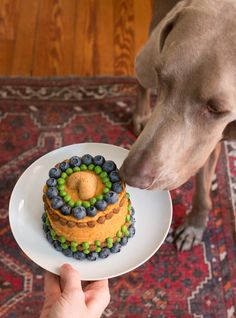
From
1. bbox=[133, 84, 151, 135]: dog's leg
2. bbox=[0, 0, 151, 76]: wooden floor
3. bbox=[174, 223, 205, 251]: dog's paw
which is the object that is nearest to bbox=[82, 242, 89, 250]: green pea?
bbox=[174, 223, 205, 251]: dog's paw

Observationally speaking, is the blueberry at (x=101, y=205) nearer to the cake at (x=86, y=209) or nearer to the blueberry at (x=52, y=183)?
the cake at (x=86, y=209)

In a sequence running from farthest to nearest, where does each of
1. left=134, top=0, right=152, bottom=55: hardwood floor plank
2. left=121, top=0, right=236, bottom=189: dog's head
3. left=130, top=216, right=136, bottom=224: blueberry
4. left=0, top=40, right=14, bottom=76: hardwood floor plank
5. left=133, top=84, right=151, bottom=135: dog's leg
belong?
left=134, top=0, right=152, bottom=55: hardwood floor plank, left=0, top=40, right=14, bottom=76: hardwood floor plank, left=133, top=84, right=151, bottom=135: dog's leg, left=130, top=216, right=136, bottom=224: blueberry, left=121, top=0, right=236, bottom=189: dog's head

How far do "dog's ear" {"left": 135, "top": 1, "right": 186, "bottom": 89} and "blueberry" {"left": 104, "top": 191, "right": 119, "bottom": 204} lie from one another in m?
0.35

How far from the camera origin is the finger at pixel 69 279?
3.79 feet

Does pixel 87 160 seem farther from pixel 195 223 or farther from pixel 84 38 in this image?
pixel 84 38

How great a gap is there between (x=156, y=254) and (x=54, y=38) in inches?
46.1

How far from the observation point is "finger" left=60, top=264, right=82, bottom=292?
1154 mm

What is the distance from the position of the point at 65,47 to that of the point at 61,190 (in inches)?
49.2

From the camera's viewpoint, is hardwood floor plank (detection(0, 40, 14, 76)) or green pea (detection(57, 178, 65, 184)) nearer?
green pea (detection(57, 178, 65, 184))

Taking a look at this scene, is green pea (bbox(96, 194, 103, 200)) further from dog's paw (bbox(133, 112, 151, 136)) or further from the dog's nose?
dog's paw (bbox(133, 112, 151, 136))

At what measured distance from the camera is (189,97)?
1.18m

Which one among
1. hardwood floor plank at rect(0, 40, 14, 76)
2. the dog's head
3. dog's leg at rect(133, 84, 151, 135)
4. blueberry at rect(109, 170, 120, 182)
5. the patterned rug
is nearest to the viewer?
the dog's head

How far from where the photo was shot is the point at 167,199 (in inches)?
53.7

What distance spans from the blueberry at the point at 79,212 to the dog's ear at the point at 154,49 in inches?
16.2
